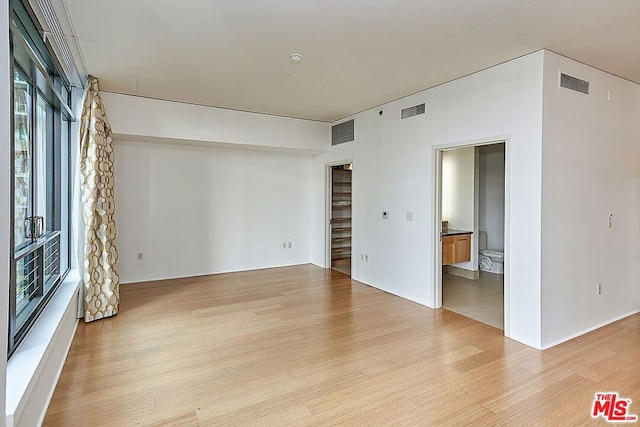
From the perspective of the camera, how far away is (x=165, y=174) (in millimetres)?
5738

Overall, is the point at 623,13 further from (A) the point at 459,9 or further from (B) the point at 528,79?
(A) the point at 459,9

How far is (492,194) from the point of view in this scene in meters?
6.46

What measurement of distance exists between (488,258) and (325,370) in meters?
4.56

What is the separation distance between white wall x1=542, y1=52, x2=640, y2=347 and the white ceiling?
1.17 ft

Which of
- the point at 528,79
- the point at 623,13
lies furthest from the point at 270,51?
the point at 623,13

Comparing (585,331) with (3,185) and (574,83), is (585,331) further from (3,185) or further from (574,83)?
(3,185)

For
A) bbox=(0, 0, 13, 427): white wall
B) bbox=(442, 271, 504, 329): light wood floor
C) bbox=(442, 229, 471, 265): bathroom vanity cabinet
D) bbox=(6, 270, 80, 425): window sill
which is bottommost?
bbox=(442, 271, 504, 329): light wood floor

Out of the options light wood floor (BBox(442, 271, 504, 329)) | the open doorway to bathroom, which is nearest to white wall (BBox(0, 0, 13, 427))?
light wood floor (BBox(442, 271, 504, 329))

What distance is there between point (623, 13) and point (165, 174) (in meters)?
5.79

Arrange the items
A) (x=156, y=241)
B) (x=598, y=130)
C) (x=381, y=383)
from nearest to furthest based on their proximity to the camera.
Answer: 1. (x=381, y=383)
2. (x=598, y=130)
3. (x=156, y=241)

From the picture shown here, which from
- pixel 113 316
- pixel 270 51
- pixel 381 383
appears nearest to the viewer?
pixel 381 383

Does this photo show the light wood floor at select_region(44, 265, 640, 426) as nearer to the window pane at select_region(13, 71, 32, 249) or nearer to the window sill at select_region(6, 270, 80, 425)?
the window sill at select_region(6, 270, 80, 425)

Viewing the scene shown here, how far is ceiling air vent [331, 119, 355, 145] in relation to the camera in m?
5.84

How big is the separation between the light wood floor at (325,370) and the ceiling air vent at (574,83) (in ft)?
8.10
